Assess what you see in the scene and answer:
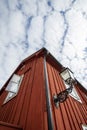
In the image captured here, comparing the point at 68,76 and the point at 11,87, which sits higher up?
the point at 11,87

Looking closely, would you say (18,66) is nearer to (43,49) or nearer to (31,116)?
(43,49)

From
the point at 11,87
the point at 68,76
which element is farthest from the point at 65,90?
the point at 11,87

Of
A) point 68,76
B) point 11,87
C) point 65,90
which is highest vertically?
point 11,87

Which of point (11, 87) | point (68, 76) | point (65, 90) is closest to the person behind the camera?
point (65, 90)

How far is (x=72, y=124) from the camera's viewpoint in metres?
4.34

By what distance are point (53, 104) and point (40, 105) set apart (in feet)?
1.59

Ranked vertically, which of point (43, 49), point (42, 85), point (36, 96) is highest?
point (43, 49)

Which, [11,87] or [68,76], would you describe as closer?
[68,76]

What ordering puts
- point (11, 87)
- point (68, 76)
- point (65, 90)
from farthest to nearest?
point (11, 87) → point (68, 76) → point (65, 90)

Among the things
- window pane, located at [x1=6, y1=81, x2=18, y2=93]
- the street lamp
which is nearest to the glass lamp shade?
the street lamp

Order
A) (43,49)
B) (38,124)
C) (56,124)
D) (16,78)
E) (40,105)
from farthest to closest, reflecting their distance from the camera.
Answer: (43,49)
(16,78)
(40,105)
(56,124)
(38,124)

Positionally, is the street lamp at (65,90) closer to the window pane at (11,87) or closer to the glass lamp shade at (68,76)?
the glass lamp shade at (68,76)

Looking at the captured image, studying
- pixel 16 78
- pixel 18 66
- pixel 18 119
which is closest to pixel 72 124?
pixel 18 119

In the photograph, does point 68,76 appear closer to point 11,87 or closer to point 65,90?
point 65,90
